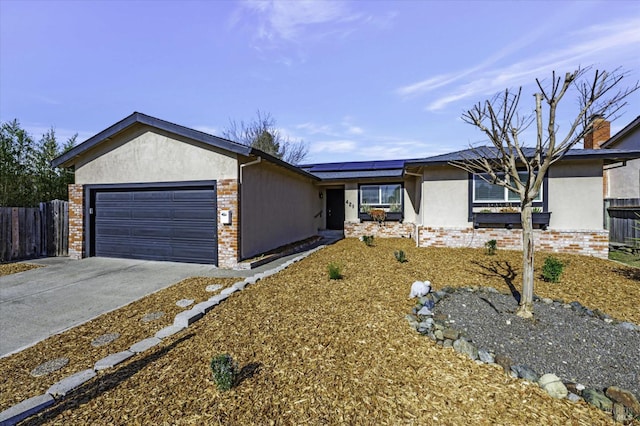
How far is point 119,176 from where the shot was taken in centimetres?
839

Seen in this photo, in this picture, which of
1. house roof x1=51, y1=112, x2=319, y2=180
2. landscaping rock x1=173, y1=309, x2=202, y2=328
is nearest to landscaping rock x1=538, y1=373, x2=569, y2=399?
landscaping rock x1=173, y1=309, x2=202, y2=328

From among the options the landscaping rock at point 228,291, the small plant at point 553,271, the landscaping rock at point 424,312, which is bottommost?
the landscaping rock at point 228,291

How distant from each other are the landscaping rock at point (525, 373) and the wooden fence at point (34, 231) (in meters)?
11.2

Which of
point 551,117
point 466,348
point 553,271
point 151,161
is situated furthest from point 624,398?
point 151,161

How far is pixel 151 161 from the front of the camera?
8023 millimetres

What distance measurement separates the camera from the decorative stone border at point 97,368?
2480mm

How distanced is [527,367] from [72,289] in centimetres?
736

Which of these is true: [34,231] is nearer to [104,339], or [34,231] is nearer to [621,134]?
[104,339]

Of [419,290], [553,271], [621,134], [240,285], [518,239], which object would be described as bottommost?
[240,285]

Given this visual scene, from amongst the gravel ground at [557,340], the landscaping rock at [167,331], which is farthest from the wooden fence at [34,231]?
the gravel ground at [557,340]

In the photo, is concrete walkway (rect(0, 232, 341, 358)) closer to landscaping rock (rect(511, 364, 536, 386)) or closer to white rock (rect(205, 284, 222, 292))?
white rock (rect(205, 284, 222, 292))

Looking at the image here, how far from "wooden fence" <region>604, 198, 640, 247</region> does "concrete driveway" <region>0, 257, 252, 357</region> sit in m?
12.4

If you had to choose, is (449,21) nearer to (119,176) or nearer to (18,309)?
(119,176)

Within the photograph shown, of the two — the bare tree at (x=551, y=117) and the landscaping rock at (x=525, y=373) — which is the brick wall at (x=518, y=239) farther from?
the landscaping rock at (x=525, y=373)
